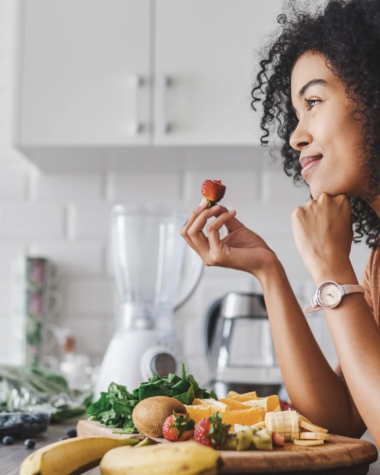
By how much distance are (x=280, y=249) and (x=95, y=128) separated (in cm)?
78

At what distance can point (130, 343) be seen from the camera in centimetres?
113

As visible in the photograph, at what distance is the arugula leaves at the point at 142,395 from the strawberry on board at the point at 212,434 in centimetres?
18

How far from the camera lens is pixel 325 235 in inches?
35.7

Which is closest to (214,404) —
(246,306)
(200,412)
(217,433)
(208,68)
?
(200,412)

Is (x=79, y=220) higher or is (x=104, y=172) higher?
(x=104, y=172)

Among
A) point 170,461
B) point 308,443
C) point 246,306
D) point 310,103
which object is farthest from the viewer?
point 246,306

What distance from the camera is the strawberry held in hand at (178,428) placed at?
2.24ft

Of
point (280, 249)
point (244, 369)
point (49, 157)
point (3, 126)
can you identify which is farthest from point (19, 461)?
point (3, 126)

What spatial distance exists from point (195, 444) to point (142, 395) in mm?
263

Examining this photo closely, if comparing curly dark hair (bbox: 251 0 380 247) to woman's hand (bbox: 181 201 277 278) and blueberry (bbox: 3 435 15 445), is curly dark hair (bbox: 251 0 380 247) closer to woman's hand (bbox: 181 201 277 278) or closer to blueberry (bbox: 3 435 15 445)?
woman's hand (bbox: 181 201 277 278)

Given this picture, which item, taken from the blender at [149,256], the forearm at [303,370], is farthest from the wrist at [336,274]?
the blender at [149,256]

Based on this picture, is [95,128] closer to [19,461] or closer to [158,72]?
[158,72]

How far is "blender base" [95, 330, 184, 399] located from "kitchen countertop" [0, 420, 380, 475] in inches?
4.4

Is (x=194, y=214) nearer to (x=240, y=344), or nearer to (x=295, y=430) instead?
(x=295, y=430)
